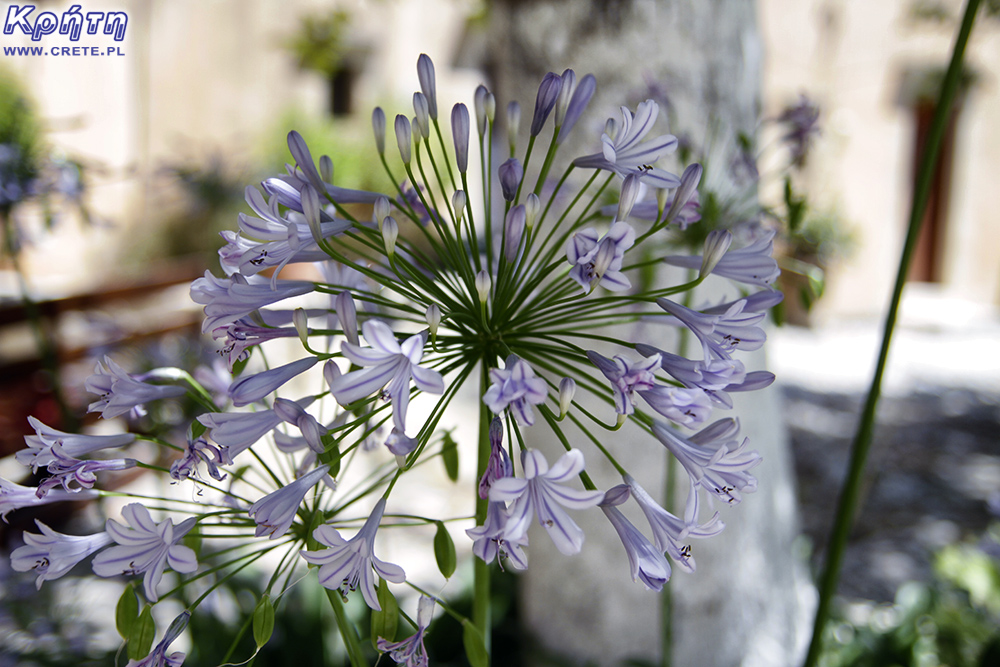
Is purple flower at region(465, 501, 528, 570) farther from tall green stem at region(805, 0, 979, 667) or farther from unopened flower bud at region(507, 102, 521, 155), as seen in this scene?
tall green stem at region(805, 0, 979, 667)

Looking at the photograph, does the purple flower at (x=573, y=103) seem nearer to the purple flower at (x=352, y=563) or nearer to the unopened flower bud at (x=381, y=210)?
the unopened flower bud at (x=381, y=210)

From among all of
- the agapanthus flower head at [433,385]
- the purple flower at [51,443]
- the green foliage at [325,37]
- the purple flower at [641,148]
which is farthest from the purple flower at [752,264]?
the green foliage at [325,37]

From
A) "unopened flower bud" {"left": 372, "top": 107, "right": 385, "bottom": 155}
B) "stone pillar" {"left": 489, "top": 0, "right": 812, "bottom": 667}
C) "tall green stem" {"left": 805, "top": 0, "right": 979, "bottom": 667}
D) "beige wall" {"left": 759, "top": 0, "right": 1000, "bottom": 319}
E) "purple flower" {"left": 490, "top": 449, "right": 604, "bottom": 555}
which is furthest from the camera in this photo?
"beige wall" {"left": 759, "top": 0, "right": 1000, "bottom": 319}

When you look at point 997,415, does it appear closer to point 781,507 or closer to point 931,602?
point 931,602

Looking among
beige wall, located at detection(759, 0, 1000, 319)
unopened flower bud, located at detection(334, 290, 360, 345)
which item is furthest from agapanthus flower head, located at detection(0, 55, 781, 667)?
beige wall, located at detection(759, 0, 1000, 319)

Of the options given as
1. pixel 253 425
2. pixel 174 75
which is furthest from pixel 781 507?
pixel 174 75

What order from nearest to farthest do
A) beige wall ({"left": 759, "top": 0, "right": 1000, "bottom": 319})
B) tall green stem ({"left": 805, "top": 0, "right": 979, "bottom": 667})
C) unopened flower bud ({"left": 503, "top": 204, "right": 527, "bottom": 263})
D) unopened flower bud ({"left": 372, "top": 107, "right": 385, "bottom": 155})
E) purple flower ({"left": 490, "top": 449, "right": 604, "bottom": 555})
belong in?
1. purple flower ({"left": 490, "top": 449, "right": 604, "bottom": 555})
2. unopened flower bud ({"left": 503, "top": 204, "right": 527, "bottom": 263})
3. unopened flower bud ({"left": 372, "top": 107, "right": 385, "bottom": 155})
4. tall green stem ({"left": 805, "top": 0, "right": 979, "bottom": 667})
5. beige wall ({"left": 759, "top": 0, "right": 1000, "bottom": 319})

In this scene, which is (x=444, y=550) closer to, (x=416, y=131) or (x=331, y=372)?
(x=331, y=372)
